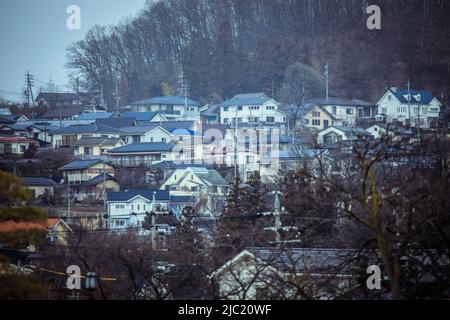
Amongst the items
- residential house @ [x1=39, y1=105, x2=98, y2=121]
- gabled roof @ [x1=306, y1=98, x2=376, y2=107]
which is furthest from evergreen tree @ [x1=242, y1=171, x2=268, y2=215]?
residential house @ [x1=39, y1=105, x2=98, y2=121]

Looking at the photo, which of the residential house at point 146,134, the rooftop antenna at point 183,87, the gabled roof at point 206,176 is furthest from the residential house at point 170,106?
the gabled roof at point 206,176

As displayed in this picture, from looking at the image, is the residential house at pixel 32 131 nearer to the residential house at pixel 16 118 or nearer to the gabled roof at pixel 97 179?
the residential house at pixel 16 118

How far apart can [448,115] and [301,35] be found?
36.8 feet

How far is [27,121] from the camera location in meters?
33.3

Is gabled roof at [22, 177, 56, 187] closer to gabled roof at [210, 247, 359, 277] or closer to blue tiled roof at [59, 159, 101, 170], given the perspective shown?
blue tiled roof at [59, 159, 101, 170]

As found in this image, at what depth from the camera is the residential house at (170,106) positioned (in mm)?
36219

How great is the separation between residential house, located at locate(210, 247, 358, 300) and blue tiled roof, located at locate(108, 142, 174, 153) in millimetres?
18224

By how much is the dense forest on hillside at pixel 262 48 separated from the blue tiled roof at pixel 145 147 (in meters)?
9.32

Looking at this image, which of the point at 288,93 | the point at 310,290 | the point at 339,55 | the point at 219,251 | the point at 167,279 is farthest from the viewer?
the point at 339,55

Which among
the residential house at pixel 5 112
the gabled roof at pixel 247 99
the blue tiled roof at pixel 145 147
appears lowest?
the blue tiled roof at pixel 145 147

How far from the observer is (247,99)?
34.5 m

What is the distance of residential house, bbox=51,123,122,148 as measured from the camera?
30.5 m
